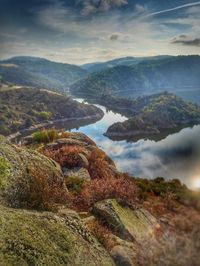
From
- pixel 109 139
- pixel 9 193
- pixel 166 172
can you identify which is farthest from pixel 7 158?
pixel 109 139

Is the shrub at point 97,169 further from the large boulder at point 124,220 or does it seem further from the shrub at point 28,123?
the shrub at point 28,123

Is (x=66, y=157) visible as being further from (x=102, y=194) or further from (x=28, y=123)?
(x=28, y=123)

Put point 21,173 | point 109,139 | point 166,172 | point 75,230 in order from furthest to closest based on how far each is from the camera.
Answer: point 109,139 < point 166,172 < point 21,173 < point 75,230

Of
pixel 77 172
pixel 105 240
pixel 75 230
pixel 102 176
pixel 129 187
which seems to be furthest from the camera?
pixel 102 176

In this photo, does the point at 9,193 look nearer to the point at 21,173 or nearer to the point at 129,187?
the point at 21,173

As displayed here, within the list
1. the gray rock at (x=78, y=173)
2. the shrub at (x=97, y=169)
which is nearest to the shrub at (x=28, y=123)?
the shrub at (x=97, y=169)

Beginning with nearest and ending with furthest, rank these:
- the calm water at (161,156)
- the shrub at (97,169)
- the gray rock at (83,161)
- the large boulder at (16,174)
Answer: the large boulder at (16,174) < the shrub at (97,169) < the gray rock at (83,161) < the calm water at (161,156)

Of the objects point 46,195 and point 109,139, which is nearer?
point 46,195
